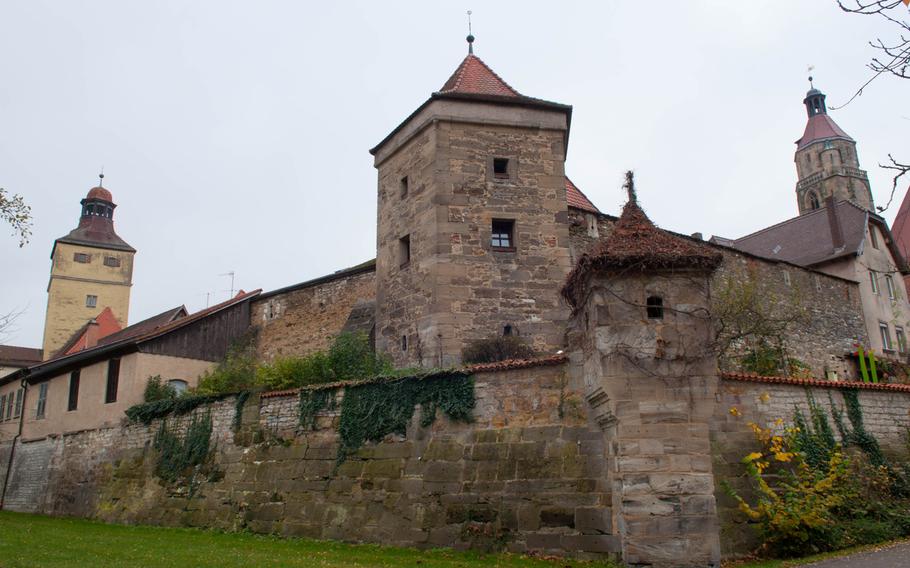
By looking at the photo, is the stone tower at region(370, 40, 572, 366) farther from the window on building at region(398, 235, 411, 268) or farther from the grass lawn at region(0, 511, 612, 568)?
the grass lawn at region(0, 511, 612, 568)

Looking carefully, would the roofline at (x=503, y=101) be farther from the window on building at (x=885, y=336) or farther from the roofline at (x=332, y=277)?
the window on building at (x=885, y=336)

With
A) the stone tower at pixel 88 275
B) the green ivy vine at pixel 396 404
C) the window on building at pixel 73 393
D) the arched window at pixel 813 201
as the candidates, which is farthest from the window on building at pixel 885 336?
the stone tower at pixel 88 275

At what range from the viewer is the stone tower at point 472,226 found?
17.2m

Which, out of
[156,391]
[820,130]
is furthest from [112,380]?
[820,130]

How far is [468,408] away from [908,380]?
Result: 14724 millimetres

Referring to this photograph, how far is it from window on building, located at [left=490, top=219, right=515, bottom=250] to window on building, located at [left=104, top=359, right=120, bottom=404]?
38.0 ft

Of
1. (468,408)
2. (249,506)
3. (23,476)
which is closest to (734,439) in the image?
(468,408)

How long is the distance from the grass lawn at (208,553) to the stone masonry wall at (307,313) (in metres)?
8.88

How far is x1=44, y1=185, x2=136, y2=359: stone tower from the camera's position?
53.5 m

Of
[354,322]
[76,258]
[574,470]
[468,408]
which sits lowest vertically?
[574,470]

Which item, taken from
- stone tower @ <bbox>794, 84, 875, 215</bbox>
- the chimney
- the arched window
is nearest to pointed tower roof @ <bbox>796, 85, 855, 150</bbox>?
stone tower @ <bbox>794, 84, 875, 215</bbox>

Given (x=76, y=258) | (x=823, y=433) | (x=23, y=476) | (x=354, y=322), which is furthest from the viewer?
(x=76, y=258)

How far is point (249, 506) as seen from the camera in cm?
1530

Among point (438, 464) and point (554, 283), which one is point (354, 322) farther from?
point (438, 464)
